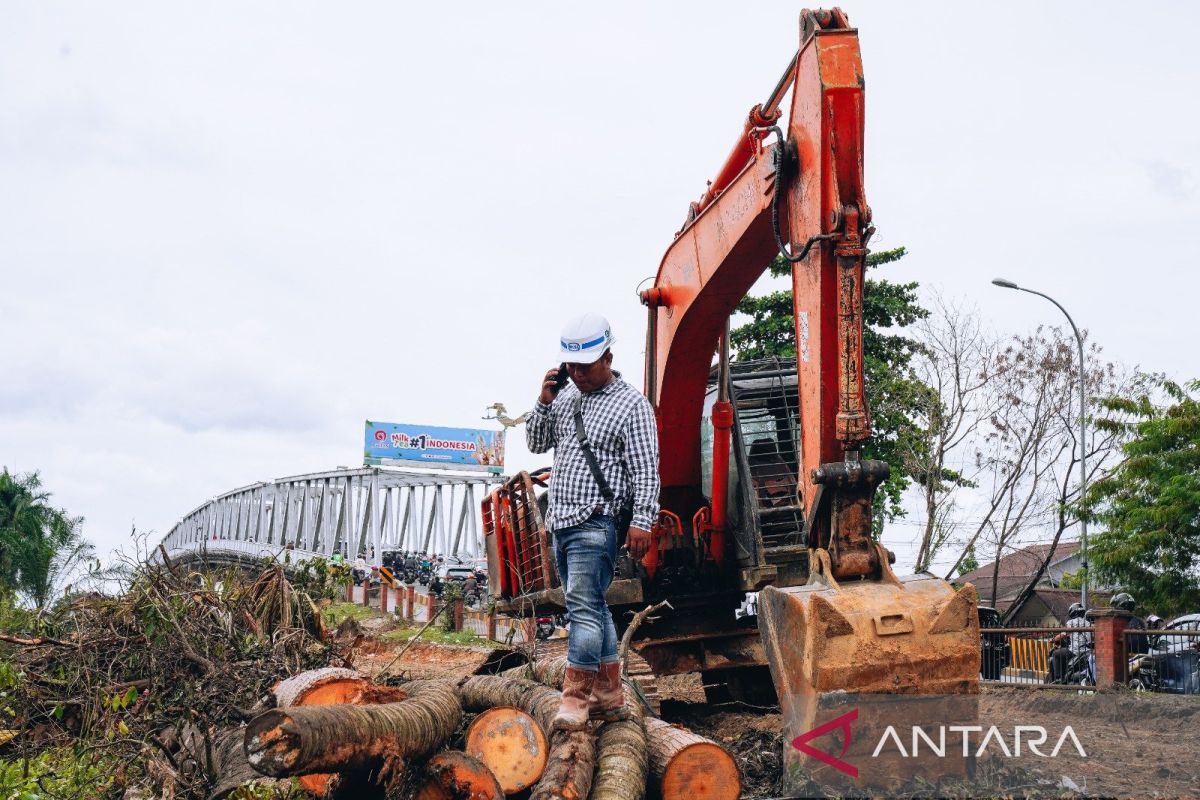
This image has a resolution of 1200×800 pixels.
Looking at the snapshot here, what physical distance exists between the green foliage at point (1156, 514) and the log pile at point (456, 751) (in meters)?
15.5

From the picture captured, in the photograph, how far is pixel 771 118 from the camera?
6.36 meters

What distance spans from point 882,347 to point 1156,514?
23.6 feet

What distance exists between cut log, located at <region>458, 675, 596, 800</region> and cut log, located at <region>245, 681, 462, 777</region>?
420 mm

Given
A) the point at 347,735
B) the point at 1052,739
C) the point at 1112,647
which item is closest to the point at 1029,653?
the point at 1112,647

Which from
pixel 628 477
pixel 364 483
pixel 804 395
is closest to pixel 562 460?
pixel 628 477

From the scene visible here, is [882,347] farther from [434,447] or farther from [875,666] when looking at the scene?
[434,447]

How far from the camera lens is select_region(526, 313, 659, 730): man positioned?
478cm

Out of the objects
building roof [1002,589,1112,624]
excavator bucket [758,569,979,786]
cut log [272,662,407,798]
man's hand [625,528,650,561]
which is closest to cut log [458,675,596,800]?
cut log [272,662,407,798]

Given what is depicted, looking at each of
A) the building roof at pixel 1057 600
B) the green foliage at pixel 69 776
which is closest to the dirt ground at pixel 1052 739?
the green foliage at pixel 69 776

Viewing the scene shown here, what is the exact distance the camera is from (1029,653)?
14672mm

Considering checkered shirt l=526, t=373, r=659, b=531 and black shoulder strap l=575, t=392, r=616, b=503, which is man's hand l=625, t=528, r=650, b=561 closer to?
checkered shirt l=526, t=373, r=659, b=531

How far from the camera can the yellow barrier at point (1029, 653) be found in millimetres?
14438

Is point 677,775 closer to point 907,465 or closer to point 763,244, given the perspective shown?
point 763,244

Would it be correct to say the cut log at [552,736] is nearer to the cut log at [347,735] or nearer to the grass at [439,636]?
the cut log at [347,735]
